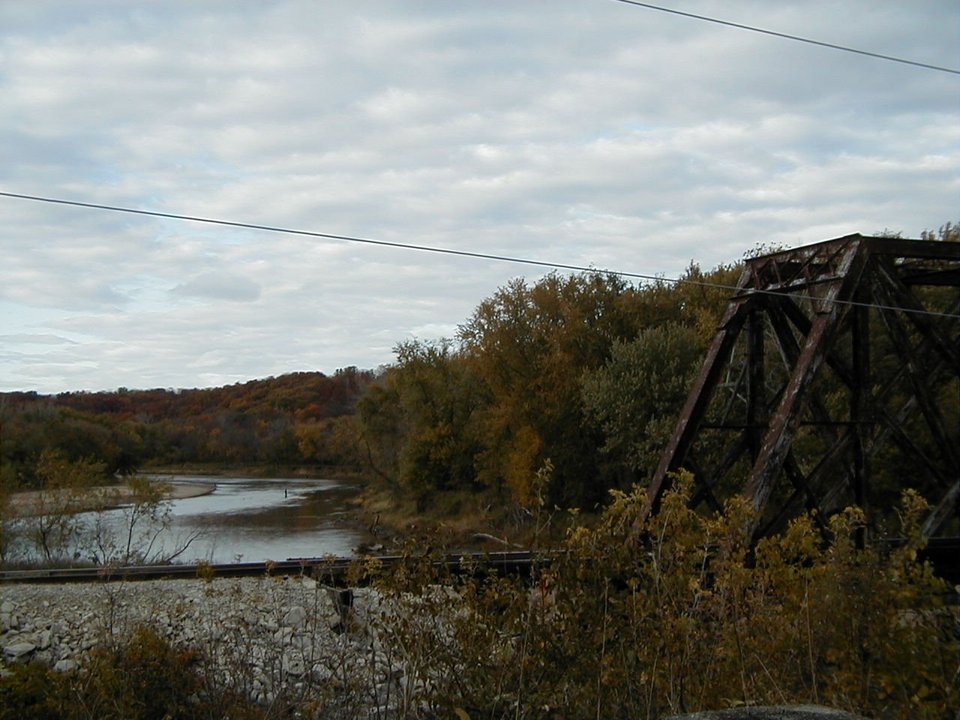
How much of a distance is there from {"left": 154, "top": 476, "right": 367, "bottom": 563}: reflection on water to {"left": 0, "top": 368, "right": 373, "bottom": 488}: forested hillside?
2.77 m

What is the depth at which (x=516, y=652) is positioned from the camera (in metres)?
4.61

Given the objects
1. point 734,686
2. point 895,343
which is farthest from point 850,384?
point 734,686

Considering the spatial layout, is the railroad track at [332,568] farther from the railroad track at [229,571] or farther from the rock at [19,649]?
the rock at [19,649]

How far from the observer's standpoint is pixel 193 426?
5341 cm

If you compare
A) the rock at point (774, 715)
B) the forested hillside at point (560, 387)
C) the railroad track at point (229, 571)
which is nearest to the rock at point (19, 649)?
the railroad track at point (229, 571)

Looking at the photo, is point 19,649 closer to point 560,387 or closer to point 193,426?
point 560,387

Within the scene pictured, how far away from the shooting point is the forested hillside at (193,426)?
34.2 m

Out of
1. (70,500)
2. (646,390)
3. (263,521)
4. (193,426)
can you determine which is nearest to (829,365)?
(646,390)

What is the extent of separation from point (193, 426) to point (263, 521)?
1457cm

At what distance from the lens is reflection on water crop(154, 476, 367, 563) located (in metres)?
30.9

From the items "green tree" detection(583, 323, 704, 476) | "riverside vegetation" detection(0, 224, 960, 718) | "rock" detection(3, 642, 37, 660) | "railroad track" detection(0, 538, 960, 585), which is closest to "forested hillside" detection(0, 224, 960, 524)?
"green tree" detection(583, 323, 704, 476)

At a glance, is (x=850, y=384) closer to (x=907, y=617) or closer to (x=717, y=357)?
(x=717, y=357)

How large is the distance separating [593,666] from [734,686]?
0.98 m

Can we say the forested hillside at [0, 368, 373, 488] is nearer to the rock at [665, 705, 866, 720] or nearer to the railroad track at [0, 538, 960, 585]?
the railroad track at [0, 538, 960, 585]
